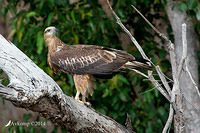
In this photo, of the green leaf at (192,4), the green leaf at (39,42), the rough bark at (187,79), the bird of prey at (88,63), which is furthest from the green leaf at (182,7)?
the green leaf at (39,42)

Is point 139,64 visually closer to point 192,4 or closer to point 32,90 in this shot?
point 192,4

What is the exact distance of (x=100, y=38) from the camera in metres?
4.84

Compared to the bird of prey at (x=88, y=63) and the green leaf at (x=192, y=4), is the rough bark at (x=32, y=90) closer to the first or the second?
the bird of prey at (x=88, y=63)

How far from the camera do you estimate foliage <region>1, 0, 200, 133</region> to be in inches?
181

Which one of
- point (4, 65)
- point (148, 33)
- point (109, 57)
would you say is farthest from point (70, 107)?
point (148, 33)

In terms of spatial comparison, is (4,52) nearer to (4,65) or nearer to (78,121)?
(4,65)

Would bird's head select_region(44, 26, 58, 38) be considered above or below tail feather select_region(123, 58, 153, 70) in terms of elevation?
above

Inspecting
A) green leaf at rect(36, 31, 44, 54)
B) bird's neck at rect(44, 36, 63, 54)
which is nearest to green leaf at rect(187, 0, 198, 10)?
bird's neck at rect(44, 36, 63, 54)

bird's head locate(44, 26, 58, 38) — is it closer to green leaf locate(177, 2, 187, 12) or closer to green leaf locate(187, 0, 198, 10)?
green leaf locate(177, 2, 187, 12)

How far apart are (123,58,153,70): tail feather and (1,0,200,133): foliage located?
90 cm

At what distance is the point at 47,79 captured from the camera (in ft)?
8.20

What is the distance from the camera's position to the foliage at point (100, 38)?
15.0 feet

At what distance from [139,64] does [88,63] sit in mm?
621


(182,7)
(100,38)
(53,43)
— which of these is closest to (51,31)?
(53,43)
